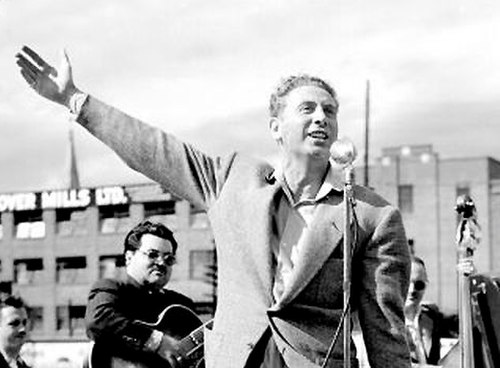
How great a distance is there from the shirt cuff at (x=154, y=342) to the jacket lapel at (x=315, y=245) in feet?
8.15

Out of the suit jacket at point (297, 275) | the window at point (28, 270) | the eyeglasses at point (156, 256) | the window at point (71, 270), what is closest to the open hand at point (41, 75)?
the suit jacket at point (297, 275)

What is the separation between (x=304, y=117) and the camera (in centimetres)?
396

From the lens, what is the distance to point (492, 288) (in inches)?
139

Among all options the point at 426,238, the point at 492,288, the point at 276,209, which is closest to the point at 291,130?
the point at 276,209

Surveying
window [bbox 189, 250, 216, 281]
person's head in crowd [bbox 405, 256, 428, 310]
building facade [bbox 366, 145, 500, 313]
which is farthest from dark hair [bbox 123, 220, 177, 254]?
building facade [bbox 366, 145, 500, 313]

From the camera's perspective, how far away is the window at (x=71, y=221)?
264 feet

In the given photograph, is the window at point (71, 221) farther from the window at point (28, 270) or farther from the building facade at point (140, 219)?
the window at point (28, 270)

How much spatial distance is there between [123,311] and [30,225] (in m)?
77.6

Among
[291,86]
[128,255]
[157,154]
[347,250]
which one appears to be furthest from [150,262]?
[347,250]

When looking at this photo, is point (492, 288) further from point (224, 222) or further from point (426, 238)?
point (426, 238)

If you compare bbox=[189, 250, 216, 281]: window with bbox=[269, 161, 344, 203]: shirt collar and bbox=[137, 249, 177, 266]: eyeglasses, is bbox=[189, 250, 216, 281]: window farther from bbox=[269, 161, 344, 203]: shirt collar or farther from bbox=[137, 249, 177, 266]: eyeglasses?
bbox=[269, 161, 344, 203]: shirt collar

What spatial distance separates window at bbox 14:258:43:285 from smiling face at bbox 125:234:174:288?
75.3m

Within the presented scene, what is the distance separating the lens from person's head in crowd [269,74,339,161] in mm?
3941

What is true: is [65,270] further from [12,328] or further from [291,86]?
[291,86]
